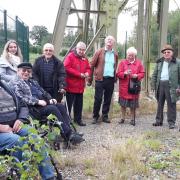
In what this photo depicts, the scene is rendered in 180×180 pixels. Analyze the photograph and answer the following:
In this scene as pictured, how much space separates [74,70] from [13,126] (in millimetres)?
3646

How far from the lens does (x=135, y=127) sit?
8711 millimetres

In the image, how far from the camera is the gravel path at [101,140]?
18.3ft

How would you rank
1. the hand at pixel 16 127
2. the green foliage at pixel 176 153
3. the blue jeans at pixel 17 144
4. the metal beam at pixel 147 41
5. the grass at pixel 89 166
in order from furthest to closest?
the metal beam at pixel 147 41 → the green foliage at pixel 176 153 → the grass at pixel 89 166 → the hand at pixel 16 127 → the blue jeans at pixel 17 144

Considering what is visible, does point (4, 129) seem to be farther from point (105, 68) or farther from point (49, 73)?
point (105, 68)

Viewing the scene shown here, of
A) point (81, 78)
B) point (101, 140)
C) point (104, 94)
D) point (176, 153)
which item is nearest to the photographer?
point (176, 153)

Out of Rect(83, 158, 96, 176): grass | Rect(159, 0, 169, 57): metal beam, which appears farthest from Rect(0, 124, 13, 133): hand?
Rect(159, 0, 169, 57): metal beam

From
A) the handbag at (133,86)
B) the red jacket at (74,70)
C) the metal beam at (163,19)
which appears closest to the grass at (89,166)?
the red jacket at (74,70)

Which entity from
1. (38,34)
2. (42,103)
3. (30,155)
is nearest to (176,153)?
(42,103)

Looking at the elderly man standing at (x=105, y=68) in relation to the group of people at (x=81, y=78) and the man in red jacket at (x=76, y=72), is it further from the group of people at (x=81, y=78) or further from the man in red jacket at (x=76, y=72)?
the man in red jacket at (x=76, y=72)

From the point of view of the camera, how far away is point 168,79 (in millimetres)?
8531

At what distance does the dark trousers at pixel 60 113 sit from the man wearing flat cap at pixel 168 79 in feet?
8.71

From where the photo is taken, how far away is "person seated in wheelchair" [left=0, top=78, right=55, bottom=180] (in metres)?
4.45

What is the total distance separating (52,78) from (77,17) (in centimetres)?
766

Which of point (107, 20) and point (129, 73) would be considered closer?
point (129, 73)
